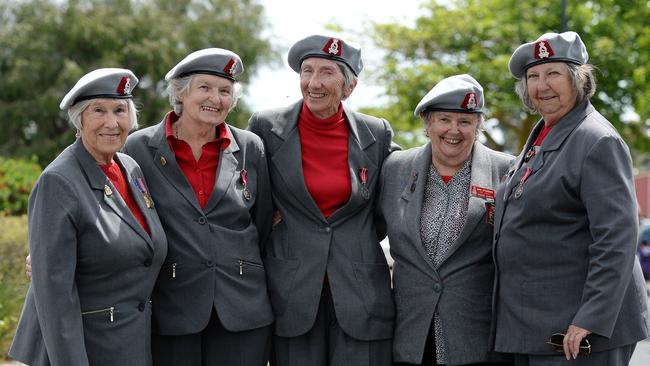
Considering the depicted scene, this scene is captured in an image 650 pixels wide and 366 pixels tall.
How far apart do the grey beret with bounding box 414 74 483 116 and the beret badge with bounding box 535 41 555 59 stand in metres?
0.46

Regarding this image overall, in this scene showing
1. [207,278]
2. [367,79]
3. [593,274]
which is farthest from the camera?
[367,79]

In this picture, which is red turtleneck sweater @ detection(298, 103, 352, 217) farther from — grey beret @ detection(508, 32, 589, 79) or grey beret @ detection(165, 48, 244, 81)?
grey beret @ detection(508, 32, 589, 79)

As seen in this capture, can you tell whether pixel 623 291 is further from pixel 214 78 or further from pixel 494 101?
pixel 494 101

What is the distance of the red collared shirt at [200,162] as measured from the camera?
4.34 m

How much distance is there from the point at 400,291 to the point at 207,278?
999 mm

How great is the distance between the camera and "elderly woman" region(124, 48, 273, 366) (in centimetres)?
427

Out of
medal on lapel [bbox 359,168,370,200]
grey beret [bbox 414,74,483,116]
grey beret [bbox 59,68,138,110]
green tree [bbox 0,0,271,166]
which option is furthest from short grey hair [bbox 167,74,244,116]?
green tree [bbox 0,0,271,166]

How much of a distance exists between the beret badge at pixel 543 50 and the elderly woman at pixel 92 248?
6.08ft

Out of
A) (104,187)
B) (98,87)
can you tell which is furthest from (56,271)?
(98,87)

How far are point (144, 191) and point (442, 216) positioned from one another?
1479mm

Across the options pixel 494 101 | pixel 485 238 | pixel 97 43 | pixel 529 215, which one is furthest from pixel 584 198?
pixel 97 43

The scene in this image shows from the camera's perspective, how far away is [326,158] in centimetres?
466

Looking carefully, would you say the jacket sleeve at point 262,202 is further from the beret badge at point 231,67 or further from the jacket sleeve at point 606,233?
the jacket sleeve at point 606,233

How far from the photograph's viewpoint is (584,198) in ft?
12.1
